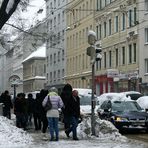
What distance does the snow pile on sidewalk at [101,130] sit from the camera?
17.4 meters

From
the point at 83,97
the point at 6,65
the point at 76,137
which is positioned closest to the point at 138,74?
the point at 83,97

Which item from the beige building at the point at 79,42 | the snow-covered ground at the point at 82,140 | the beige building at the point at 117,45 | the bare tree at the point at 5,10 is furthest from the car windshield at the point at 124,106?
the beige building at the point at 79,42

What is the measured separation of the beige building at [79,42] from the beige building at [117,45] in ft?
11.6

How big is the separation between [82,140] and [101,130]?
4.58ft

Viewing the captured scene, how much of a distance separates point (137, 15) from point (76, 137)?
114 feet

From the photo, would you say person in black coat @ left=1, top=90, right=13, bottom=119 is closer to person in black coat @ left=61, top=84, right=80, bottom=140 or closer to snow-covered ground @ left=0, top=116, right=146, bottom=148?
snow-covered ground @ left=0, top=116, right=146, bottom=148

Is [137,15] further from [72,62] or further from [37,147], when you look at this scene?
[37,147]

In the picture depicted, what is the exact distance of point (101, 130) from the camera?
701 inches

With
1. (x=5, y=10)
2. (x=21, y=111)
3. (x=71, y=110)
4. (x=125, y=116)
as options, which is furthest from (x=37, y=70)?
(x=71, y=110)

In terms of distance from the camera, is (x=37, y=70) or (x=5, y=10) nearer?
(x=5, y=10)

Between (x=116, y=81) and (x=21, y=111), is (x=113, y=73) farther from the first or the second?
(x=21, y=111)

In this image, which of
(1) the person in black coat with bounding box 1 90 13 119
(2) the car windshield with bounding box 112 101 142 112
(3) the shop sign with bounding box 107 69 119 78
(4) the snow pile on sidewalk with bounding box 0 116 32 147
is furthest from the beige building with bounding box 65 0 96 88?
(4) the snow pile on sidewalk with bounding box 0 116 32 147

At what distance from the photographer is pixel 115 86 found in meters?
55.8

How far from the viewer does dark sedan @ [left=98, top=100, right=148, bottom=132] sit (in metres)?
21.2
